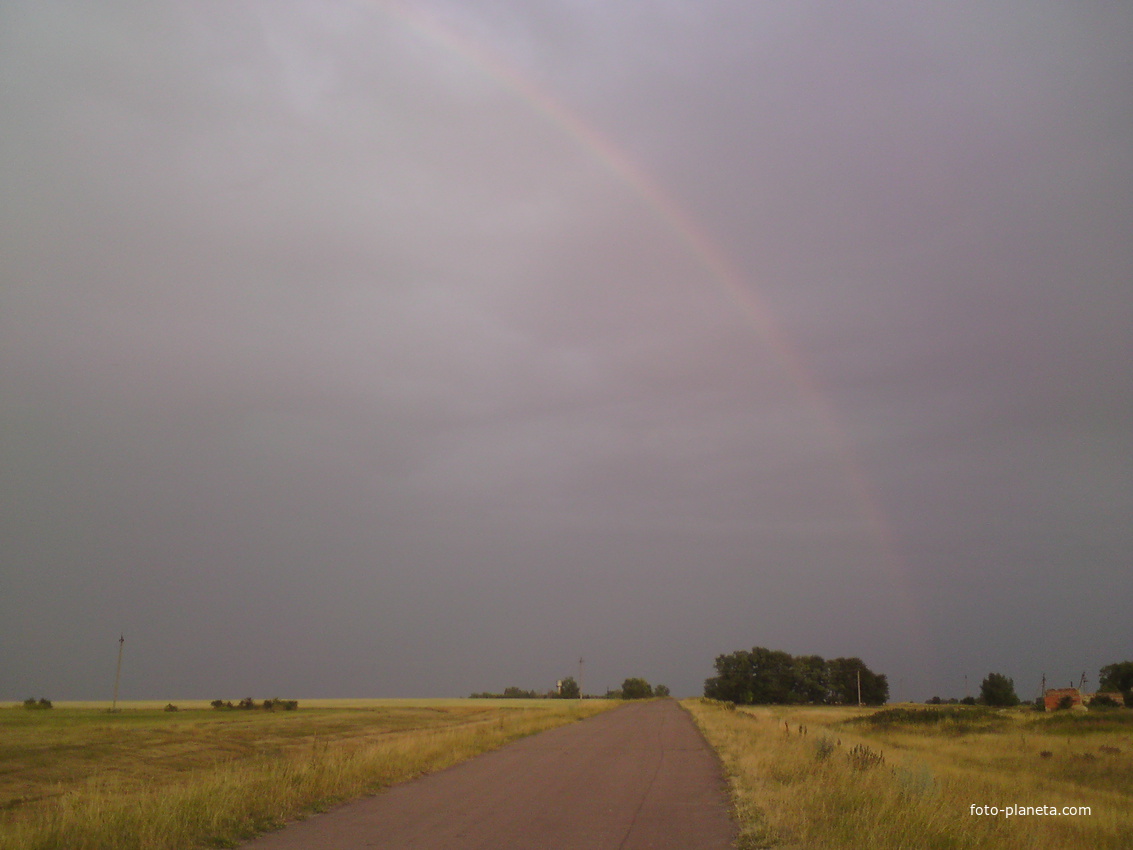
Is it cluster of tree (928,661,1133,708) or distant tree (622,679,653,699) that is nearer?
cluster of tree (928,661,1133,708)

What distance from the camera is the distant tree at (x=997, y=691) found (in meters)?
121

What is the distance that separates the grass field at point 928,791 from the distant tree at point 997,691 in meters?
96.2

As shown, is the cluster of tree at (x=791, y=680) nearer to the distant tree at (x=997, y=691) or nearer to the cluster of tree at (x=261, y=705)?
the distant tree at (x=997, y=691)

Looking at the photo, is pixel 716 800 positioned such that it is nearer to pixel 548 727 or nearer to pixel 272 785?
pixel 272 785

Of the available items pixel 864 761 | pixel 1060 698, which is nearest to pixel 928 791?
pixel 864 761

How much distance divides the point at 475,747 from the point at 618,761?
17.9ft

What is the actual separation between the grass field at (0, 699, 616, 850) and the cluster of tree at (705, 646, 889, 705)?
11099 centimetres

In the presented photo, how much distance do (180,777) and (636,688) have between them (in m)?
180

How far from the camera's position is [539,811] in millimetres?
13312

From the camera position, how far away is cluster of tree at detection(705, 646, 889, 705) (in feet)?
487

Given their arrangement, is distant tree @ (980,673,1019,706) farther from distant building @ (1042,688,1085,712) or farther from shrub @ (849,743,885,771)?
shrub @ (849,743,885,771)

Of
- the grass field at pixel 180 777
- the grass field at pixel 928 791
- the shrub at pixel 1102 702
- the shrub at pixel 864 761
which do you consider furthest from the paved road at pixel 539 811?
the shrub at pixel 1102 702

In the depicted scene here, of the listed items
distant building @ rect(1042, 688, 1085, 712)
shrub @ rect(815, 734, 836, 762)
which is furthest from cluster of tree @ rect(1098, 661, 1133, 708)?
shrub @ rect(815, 734, 836, 762)

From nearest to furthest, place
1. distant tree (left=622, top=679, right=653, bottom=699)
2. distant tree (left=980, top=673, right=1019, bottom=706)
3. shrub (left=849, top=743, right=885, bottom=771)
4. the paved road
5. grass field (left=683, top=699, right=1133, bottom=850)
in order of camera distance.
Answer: the paved road → grass field (left=683, top=699, right=1133, bottom=850) → shrub (left=849, top=743, right=885, bottom=771) → distant tree (left=980, top=673, right=1019, bottom=706) → distant tree (left=622, top=679, right=653, bottom=699)
